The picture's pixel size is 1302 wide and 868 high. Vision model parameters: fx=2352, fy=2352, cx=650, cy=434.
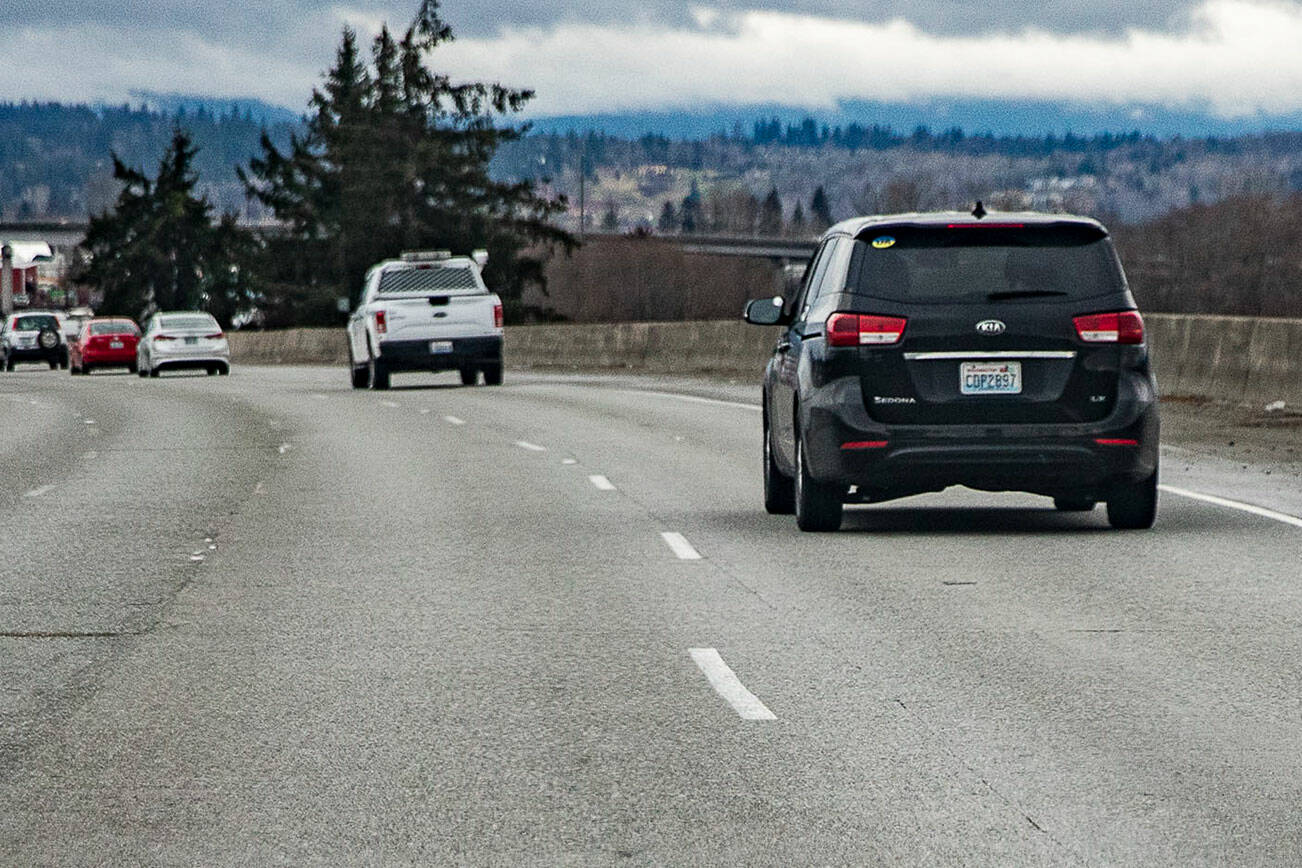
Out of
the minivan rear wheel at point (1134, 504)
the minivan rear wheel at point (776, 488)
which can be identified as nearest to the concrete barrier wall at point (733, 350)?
the minivan rear wheel at point (776, 488)

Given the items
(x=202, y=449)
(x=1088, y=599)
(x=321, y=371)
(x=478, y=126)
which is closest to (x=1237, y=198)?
(x=478, y=126)

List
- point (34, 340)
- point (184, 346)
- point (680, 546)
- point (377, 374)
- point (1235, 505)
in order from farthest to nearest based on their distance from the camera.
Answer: point (34, 340)
point (184, 346)
point (377, 374)
point (1235, 505)
point (680, 546)

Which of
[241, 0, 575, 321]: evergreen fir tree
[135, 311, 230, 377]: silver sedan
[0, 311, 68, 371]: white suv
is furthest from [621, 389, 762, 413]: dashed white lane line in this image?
[241, 0, 575, 321]: evergreen fir tree

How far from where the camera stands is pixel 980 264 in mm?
13508

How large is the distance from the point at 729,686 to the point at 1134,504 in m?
6.18

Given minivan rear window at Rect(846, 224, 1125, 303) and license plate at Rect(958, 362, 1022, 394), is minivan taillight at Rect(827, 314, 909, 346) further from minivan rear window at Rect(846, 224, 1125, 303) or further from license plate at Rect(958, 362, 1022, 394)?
license plate at Rect(958, 362, 1022, 394)

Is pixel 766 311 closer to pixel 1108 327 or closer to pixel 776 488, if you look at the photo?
pixel 776 488

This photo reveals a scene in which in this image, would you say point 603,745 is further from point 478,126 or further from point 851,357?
point 478,126

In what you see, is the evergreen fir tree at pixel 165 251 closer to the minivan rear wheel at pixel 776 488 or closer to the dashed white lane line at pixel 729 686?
the minivan rear wheel at pixel 776 488

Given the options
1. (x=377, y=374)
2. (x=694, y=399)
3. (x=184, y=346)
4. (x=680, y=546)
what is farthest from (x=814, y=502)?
(x=184, y=346)

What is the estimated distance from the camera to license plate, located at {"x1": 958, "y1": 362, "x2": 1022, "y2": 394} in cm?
1338

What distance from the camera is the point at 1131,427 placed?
13.5 meters

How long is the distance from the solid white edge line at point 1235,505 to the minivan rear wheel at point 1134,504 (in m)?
1.16

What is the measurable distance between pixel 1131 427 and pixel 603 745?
678 centimetres
